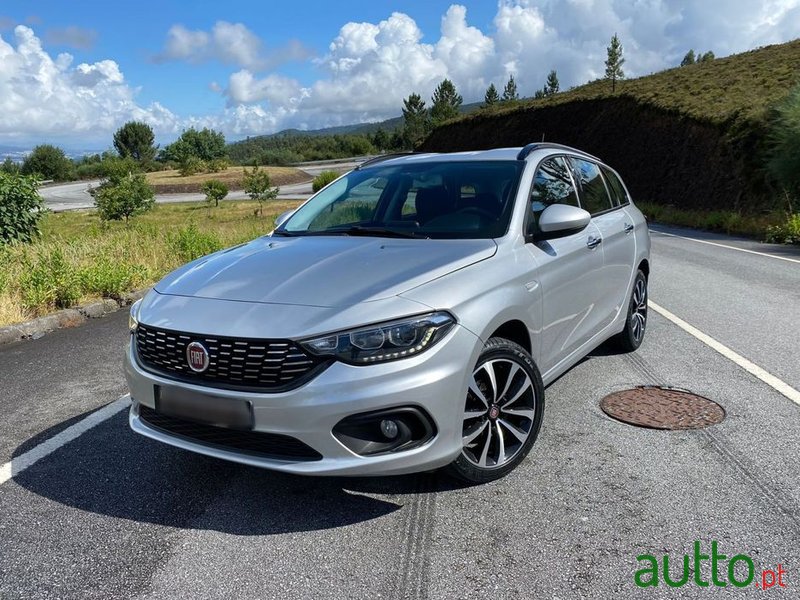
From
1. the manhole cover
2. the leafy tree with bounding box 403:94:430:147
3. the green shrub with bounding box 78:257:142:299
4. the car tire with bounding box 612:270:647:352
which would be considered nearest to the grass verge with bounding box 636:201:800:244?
the car tire with bounding box 612:270:647:352

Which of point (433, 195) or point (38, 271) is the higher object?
point (433, 195)

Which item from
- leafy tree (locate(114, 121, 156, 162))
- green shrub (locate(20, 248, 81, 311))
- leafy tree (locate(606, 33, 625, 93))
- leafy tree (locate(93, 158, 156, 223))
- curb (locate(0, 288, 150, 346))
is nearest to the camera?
curb (locate(0, 288, 150, 346))

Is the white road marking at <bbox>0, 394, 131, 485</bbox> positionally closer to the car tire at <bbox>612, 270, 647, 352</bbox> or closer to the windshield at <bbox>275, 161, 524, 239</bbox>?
the windshield at <bbox>275, 161, 524, 239</bbox>

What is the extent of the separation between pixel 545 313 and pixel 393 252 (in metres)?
0.97

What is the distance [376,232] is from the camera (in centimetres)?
402

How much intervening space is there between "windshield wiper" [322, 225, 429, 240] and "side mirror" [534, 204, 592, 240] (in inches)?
26.5

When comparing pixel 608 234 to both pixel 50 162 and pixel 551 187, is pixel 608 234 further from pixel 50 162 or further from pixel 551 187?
pixel 50 162

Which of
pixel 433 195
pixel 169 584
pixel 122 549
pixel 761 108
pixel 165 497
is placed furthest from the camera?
pixel 761 108

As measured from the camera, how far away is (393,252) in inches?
140

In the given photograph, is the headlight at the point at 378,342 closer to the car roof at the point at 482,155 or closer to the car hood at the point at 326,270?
the car hood at the point at 326,270

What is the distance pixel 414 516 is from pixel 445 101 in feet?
316

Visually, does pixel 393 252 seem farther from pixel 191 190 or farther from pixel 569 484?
pixel 191 190

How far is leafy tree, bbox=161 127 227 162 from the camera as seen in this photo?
350 feet

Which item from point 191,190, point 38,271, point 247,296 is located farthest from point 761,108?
point 191,190
